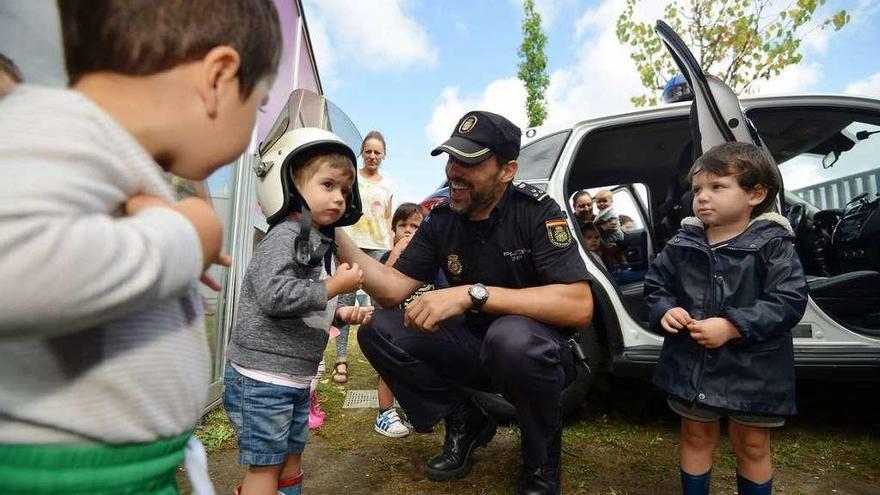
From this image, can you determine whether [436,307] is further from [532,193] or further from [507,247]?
[532,193]

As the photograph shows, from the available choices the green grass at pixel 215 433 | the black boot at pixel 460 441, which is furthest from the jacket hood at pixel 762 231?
the green grass at pixel 215 433

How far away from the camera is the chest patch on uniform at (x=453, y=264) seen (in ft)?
7.87

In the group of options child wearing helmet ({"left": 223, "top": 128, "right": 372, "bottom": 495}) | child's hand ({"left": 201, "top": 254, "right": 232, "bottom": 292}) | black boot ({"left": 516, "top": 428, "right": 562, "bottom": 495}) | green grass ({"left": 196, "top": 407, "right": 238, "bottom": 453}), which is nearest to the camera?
child's hand ({"left": 201, "top": 254, "right": 232, "bottom": 292})

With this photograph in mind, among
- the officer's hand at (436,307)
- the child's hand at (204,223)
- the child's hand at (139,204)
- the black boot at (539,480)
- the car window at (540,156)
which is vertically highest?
the car window at (540,156)

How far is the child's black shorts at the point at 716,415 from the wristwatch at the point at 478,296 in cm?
84

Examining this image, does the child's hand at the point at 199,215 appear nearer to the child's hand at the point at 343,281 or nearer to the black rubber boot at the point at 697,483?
the child's hand at the point at 343,281

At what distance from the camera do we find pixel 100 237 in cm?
52

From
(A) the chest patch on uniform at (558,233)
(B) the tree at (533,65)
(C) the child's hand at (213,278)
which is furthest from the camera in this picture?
(B) the tree at (533,65)

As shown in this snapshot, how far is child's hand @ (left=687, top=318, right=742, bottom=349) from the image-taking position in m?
Result: 1.79

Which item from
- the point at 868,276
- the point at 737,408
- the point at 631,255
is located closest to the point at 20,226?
the point at 737,408

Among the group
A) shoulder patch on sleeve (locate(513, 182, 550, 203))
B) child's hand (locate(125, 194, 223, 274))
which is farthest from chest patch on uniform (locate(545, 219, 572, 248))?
child's hand (locate(125, 194, 223, 274))

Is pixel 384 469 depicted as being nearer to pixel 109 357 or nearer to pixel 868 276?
pixel 109 357

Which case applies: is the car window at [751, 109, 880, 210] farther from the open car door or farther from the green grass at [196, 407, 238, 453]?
the green grass at [196, 407, 238, 453]

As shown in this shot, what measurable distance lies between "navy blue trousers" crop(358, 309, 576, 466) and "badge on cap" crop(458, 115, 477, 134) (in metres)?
0.88
